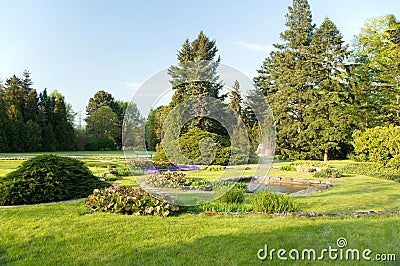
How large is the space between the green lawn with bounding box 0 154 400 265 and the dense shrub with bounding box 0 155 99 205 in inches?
21.1

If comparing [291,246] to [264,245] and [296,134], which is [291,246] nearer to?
[264,245]

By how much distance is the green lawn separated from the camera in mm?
3232

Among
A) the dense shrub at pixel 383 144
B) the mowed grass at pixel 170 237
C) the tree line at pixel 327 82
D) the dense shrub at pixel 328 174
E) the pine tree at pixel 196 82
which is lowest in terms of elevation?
the mowed grass at pixel 170 237

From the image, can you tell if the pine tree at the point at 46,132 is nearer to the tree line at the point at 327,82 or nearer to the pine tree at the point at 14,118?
the pine tree at the point at 14,118

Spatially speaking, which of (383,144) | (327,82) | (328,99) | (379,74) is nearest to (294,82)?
(327,82)

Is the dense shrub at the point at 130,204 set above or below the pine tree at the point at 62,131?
below

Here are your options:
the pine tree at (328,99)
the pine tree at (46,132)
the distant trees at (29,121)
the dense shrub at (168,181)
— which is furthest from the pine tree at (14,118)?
the dense shrub at (168,181)

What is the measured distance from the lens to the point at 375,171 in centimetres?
1241

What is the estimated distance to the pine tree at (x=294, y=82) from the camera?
21.6 m

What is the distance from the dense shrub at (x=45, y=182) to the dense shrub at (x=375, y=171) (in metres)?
9.52

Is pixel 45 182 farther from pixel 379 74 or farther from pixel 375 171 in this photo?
pixel 379 74

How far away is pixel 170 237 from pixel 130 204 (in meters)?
1.45

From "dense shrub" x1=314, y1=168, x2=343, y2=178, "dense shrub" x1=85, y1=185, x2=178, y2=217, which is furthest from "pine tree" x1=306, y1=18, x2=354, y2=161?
"dense shrub" x1=85, y1=185, x2=178, y2=217

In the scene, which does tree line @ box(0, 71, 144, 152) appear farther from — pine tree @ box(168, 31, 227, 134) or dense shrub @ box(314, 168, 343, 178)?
pine tree @ box(168, 31, 227, 134)
